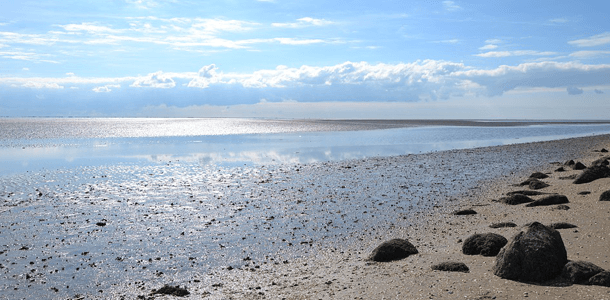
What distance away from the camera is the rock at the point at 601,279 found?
981 cm

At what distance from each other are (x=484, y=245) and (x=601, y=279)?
9.81 ft

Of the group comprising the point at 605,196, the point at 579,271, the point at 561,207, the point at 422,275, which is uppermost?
the point at 605,196

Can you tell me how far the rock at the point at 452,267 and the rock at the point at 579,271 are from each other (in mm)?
2031

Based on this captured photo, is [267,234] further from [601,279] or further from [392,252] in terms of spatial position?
[601,279]

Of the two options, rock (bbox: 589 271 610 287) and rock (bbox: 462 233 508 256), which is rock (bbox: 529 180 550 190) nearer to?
rock (bbox: 462 233 508 256)

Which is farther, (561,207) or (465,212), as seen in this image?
(465,212)

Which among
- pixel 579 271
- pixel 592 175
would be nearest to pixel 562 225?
pixel 579 271

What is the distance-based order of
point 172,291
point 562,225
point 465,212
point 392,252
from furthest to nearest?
point 465,212
point 562,225
point 392,252
point 172,291

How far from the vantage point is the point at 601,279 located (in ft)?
32.4

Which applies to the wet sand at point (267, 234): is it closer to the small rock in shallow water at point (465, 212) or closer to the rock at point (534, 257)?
the rock at point (534, 257)

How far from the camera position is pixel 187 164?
3716 centimetres

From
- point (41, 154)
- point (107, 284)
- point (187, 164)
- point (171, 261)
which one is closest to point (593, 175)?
point (171, 261)

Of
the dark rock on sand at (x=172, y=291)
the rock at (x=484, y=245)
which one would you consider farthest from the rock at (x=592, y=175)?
the dark rock on sand at (x=172, y=291)

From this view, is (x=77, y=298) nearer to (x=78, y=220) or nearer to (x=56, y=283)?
(x=56, y=283)
